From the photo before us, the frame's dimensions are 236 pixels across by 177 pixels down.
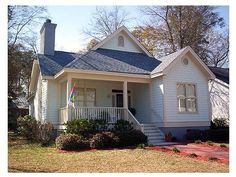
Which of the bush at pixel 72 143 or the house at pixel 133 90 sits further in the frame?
the house at pixel 133 90

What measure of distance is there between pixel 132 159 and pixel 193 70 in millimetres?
9139

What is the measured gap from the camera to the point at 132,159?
31.8 feet

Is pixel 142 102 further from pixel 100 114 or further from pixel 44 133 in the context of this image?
pixel 44 133

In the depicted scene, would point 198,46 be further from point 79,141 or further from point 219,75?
point 79,141

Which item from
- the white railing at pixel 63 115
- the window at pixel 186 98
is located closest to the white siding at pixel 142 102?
the window at pixel 186 98

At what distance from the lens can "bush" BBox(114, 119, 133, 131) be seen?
14695 mm

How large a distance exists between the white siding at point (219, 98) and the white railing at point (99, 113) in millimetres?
10527

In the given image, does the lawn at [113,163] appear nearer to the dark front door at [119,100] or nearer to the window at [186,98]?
the window at [186,98]

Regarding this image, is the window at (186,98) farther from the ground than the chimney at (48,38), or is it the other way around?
the chimney at (48,38)

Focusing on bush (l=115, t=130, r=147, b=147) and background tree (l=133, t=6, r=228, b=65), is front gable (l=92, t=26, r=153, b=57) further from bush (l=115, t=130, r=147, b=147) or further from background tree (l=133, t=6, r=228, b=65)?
background tree (l=133, t=6, r=228, b=65)

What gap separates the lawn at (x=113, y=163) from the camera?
27.1 ft

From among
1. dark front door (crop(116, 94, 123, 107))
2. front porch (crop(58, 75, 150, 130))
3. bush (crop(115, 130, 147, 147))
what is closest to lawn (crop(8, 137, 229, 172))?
bush (crop(115, 130, 147, 147))

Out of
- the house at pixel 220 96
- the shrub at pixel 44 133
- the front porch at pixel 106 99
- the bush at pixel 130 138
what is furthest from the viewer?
the house at pixel 220 96
